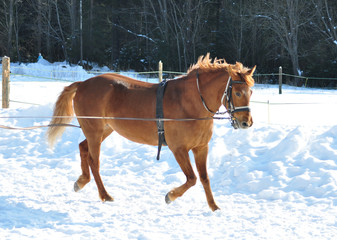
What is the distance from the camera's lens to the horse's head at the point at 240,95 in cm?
490

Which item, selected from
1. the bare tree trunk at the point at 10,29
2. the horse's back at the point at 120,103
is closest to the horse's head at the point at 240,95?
the horse's back at the point at 120,103

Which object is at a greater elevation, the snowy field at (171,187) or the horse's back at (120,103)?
the horse's back at (120,103)

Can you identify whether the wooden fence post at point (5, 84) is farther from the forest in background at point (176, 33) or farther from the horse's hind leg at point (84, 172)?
the forest in background at point (176, 33)

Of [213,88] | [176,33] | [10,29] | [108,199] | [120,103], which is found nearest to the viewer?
[213,88]

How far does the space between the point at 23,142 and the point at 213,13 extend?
2381 centimetres

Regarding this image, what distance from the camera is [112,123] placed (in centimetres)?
606

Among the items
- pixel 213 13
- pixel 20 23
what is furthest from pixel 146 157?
pixel 20 23

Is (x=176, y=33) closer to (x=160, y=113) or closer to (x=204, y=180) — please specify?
(x=160, y=113)

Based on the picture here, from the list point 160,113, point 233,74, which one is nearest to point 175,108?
point 160,113

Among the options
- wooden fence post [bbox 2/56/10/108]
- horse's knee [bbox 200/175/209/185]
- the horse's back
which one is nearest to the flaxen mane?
the horse's back

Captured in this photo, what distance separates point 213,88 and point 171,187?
198 cm

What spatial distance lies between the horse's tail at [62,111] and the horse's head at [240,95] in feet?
8.36

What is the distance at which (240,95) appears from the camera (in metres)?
4.91

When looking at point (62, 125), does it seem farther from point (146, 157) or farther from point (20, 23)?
point (20, 23)
